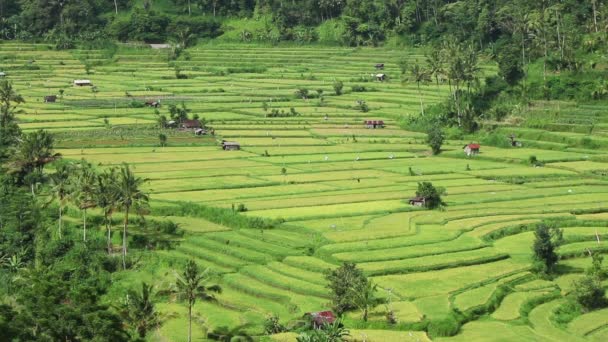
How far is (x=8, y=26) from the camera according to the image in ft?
404

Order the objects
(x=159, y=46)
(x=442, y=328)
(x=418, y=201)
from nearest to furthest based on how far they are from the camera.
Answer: (x=442, y=328) < (x=418, y=201) < (x=159, y=46)

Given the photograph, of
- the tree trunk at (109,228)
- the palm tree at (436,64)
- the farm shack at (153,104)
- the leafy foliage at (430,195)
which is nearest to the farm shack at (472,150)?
the palm tree at (436,64)

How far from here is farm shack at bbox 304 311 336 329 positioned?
123ft

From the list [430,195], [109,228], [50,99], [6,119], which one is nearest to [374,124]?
[430,195]

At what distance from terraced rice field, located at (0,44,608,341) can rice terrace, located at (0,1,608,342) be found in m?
0.17

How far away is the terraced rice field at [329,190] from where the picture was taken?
136 ft

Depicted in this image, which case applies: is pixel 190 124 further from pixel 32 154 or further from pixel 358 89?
pixel 358 89

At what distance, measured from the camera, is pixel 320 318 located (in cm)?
3772

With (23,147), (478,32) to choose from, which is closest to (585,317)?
(23,147)

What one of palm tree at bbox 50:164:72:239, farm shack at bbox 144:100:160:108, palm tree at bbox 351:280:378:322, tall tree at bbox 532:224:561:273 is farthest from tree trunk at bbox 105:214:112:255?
farm shack at bbox 144:100:160:108

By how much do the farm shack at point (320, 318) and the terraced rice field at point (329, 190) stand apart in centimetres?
107

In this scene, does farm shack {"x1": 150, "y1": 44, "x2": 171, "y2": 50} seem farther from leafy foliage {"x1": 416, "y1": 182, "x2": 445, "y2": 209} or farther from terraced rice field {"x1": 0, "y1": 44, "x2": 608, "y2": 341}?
leafy foliage {"x1": 416, "y1": 182, "x2": 445, "y2": 209}

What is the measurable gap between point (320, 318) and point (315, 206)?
1849cm

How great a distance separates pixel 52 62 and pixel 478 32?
149 ft
